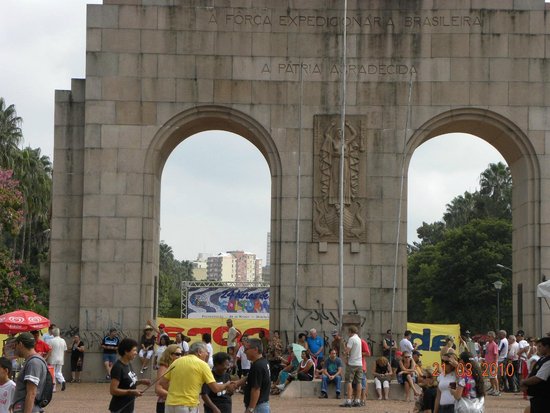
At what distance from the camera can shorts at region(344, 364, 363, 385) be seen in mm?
24234

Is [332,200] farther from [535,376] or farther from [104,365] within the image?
[535,376]

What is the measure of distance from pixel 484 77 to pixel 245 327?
12584 mm

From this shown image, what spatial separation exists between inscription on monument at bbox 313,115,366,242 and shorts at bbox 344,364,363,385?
A: 271 inches

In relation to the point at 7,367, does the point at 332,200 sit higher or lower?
higher

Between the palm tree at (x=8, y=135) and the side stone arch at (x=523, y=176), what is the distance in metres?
31.8

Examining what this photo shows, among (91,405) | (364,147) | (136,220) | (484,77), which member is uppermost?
(484,77)

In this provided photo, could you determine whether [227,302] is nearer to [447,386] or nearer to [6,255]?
[6,255]

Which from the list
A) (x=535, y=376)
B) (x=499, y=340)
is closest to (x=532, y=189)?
(x=499, y=340)

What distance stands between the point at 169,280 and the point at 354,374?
10683 cm

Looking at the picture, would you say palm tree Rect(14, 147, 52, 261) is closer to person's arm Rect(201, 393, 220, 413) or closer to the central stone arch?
the central stone arch

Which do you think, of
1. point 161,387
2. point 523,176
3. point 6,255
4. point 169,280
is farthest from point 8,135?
point 169,280

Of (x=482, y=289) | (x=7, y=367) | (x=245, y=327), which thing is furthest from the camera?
(x=482, y=289)

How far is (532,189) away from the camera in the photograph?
31.2 metres

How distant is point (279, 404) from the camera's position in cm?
2422
